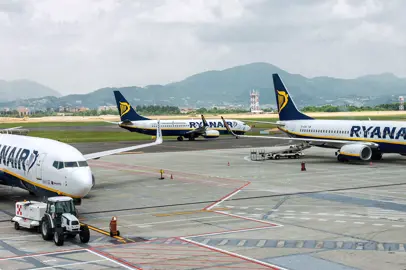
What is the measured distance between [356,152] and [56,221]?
142ft

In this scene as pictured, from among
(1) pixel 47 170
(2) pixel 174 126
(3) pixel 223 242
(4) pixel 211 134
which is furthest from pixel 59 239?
(2) pixel 174 126

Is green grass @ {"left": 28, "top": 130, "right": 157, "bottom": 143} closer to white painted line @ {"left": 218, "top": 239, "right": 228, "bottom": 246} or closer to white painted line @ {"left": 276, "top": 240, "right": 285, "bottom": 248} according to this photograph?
white painted line @ {"left": 218, "top": 239, "right": 228, "bottom": 246}

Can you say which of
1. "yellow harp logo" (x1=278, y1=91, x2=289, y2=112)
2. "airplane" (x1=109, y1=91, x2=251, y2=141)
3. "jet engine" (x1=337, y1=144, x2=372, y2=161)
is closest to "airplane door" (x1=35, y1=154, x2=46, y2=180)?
"jet engine" (x1=337, y1=144, x2=372, y2=161)

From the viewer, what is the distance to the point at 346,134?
6950 cm

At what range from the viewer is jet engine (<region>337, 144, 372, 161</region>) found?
64.8 meters

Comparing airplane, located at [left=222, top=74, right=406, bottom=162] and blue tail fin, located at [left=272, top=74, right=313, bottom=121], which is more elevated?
blue tail fin, located at [left=272, top=74, right=313, bottom=121]

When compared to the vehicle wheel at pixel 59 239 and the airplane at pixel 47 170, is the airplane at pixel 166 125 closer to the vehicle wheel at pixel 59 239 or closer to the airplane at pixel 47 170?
the airplane at pixel 47 170

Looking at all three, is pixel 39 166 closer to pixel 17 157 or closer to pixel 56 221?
pixel 17 157

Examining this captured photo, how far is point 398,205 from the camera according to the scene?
38.9 m

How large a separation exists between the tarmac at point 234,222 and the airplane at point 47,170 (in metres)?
2.13

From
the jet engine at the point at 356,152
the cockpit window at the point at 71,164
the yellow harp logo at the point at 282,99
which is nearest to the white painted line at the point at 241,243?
the cockpit window at the point at 71,164

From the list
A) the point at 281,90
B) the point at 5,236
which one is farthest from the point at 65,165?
the point at 281,90

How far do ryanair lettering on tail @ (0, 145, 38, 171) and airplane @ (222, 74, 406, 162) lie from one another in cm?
3269

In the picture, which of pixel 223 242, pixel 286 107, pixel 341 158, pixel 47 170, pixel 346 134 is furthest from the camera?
pixel 286 107
